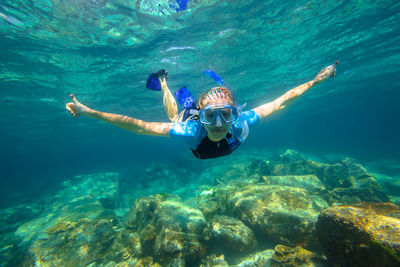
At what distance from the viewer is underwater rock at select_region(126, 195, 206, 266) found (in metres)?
4.43

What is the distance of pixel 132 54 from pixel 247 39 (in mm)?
8751

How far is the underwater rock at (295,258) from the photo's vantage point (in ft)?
11.7

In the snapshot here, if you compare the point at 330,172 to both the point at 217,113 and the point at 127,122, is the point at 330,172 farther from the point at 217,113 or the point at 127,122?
the point at 127,122

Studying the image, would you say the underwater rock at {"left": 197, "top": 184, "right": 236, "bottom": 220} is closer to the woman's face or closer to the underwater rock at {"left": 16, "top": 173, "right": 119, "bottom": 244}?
the woman's face

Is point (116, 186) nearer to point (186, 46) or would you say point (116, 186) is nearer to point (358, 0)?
point (186, 46)

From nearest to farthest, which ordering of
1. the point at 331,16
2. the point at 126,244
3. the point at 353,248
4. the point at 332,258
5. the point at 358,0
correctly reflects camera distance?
the point at 353,248
the point at 332,258
the point at 126,244
the point at 358,0
the point at 331,16

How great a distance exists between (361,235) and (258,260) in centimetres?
248

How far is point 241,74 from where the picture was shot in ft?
62.7

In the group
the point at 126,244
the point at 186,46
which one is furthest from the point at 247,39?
the point at 126,244

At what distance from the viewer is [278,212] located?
16.3 feet

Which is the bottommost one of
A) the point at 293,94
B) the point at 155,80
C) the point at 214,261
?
the point at 214,261

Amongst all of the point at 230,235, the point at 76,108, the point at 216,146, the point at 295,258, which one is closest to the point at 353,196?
the point at 295,258

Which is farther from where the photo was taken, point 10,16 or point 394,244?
point 10,16

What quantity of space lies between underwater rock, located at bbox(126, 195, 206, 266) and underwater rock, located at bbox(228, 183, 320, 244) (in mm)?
1512
